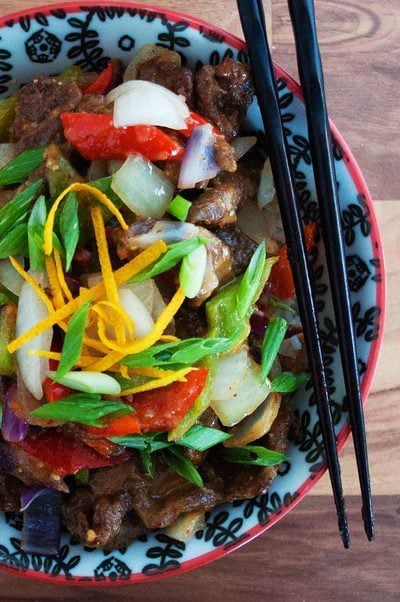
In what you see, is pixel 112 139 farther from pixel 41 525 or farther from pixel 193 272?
pixel 41 525

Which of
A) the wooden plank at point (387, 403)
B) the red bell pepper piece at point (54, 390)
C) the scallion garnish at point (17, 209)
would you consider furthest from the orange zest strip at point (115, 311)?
the wooden plank at point (387, 403)

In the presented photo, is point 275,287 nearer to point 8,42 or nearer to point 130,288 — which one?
point 130,288

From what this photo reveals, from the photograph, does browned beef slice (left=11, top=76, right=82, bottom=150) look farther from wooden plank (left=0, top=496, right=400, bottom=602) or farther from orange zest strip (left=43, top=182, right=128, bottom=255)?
wooden plank (left=0, top=496, right=400, bottom=602)

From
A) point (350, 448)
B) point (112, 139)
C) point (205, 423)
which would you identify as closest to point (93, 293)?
point (112, 139)

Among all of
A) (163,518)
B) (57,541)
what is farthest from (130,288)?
(57,541)

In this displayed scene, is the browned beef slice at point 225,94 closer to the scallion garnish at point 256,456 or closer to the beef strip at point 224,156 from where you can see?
the beef strip at point 224,156
